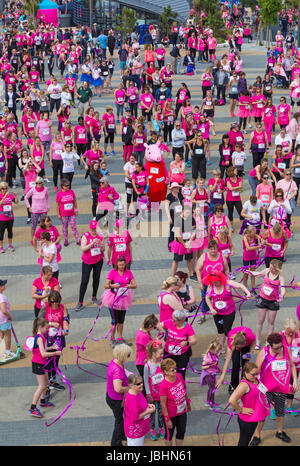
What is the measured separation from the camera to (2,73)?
87.5 feet

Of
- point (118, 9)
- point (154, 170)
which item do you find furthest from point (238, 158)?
point (118, 9)

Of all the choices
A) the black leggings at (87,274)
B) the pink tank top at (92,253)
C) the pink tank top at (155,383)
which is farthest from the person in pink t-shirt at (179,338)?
the black leggings at (87,274)

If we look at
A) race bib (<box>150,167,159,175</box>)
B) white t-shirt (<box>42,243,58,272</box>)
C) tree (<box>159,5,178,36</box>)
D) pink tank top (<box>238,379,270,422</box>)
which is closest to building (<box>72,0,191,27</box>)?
tree (<box>159,5,178,36</box>)

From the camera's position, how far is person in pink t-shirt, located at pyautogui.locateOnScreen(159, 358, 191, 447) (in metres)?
7.61

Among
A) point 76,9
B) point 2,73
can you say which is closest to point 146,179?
point 2,73

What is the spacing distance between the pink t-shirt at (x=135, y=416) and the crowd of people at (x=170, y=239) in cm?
2

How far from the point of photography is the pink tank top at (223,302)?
9.67 m

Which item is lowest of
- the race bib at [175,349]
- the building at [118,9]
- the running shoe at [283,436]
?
the running shoe at [283,436]

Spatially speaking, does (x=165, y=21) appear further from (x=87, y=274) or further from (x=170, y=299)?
(x=170, y=299)

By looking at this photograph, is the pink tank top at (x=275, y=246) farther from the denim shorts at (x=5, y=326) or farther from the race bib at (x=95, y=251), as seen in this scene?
the denim shorts at (x=5, y=326)

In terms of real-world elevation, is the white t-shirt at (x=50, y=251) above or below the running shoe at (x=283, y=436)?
above

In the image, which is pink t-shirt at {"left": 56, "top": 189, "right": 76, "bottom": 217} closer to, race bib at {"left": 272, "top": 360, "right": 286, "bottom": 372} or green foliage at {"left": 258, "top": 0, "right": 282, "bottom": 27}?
race bib at {"left": 272, "top": 360, "right": 286, "bottom": 372}

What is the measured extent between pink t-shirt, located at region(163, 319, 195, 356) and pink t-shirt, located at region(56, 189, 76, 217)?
17.2 ft

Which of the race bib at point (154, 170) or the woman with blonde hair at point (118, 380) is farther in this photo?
the race bib at point (154, 170)
